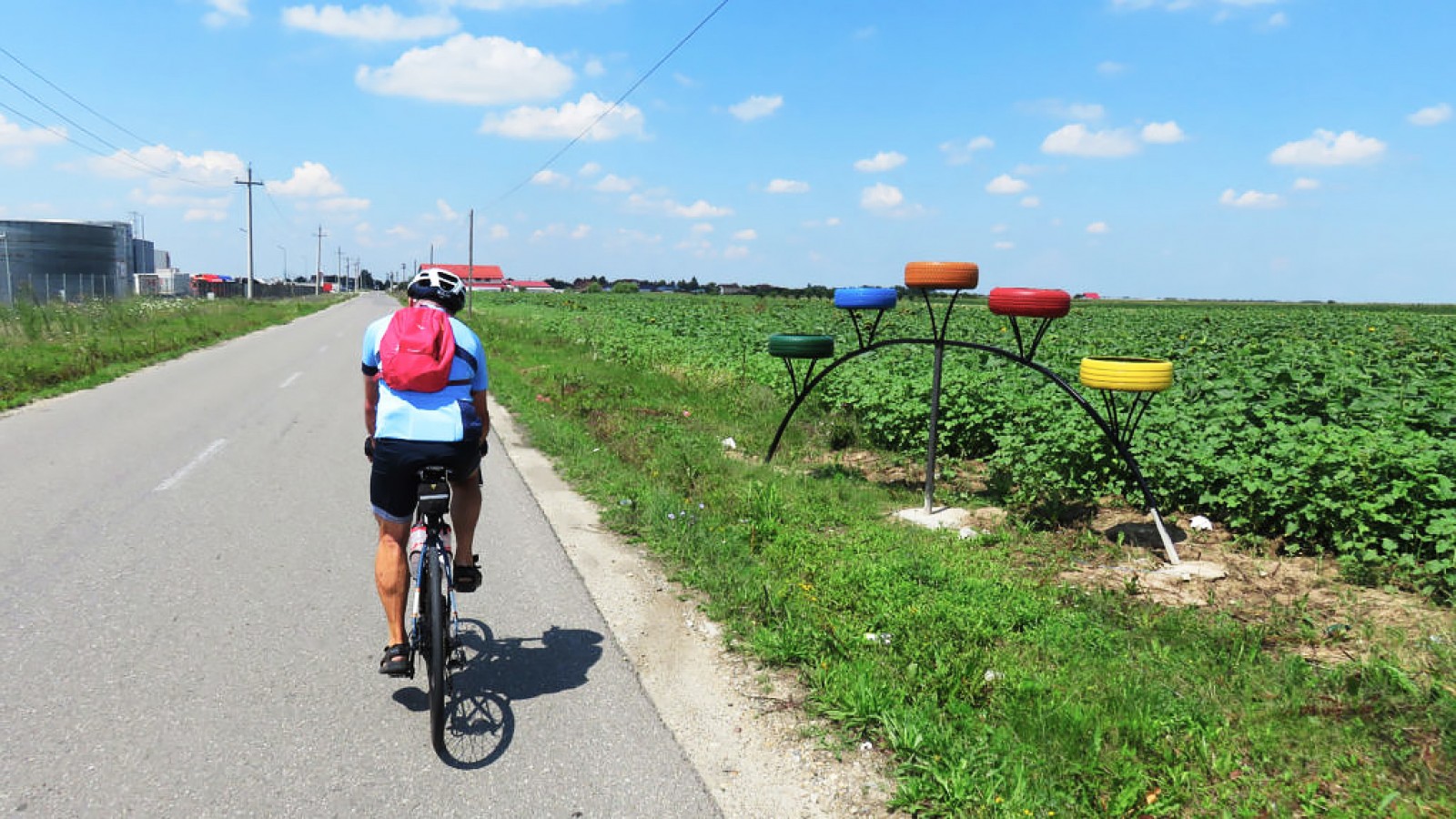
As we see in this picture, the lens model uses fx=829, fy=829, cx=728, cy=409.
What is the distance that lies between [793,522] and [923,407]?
3218 mm

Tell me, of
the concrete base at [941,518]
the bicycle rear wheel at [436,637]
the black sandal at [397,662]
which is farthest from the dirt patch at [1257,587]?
the black sandal at [397,662]

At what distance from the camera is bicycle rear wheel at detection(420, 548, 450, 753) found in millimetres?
3414

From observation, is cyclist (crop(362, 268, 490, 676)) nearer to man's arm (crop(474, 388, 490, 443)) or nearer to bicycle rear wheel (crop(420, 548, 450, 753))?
man's arm (crop(474, 388, 490, 443))

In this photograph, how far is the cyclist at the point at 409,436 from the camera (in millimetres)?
3566

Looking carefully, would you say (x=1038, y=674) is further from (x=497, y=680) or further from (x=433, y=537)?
(x=433, y=537)

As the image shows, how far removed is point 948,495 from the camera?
26.7 ft

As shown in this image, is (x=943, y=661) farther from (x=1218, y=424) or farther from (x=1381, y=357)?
(x=1381, y=357)

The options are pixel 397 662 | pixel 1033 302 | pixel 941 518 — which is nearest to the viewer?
pixel 397 662

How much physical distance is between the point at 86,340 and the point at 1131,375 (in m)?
22.4

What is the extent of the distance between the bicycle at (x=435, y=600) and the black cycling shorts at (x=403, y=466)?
4 centimetres

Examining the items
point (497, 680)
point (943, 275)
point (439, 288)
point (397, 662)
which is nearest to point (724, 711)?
point (497, 680)

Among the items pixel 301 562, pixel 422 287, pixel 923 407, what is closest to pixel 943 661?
pixel 422 287

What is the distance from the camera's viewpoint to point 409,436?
355 centimetres

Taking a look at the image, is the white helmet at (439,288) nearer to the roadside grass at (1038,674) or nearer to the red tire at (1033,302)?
the roadside grass at (1038,674)
